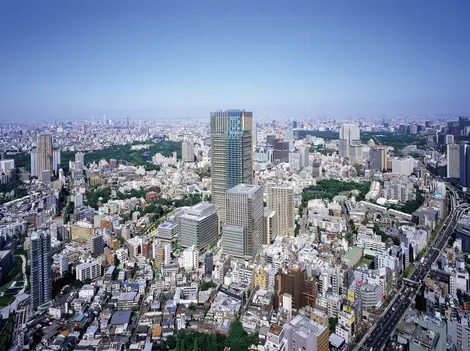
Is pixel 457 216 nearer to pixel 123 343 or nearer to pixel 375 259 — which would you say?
pixel 375 259

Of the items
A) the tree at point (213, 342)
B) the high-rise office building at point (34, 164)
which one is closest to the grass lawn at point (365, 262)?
the tree at point (213, 342)

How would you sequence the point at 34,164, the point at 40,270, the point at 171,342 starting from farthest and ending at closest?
the point at 34,164 → the point at 40,270 → the point at 171,342

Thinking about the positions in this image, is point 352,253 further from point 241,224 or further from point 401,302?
point 241,224

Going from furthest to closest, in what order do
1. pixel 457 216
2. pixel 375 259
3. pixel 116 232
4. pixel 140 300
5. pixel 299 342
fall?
pixel 457 216, pixel 116 232, pixel 375 259, pixel 140 300, pixel 299 342

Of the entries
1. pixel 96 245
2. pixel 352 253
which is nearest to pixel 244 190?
pixel 352 253

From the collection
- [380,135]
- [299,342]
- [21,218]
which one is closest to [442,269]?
[299,342]
